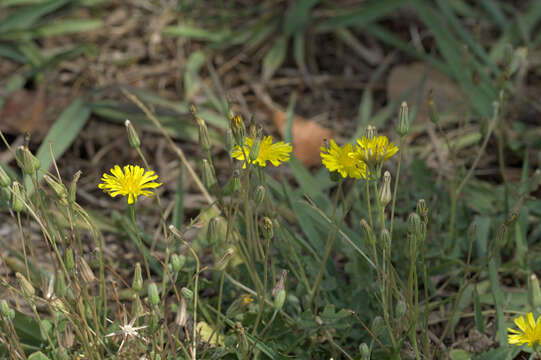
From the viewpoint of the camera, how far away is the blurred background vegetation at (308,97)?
184 cm

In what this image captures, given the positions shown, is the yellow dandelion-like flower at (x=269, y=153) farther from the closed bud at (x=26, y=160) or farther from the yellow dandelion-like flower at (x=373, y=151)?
the closed bud at (x=26, y=160)

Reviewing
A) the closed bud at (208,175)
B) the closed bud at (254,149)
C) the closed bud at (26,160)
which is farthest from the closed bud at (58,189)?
the closed bud at (254,149)

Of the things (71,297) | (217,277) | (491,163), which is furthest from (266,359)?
(491,163)

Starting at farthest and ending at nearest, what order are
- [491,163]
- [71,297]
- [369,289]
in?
[491,163]
[369,289]
[71,297]

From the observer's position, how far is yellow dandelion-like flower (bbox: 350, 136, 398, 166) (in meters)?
1.20

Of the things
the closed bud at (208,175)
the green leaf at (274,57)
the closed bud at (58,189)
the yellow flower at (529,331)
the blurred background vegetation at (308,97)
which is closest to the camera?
the yellow flower at (529,331)

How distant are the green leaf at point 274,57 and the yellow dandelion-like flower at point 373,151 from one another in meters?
1.52

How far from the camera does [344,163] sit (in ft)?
4.25

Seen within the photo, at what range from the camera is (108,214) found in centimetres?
219

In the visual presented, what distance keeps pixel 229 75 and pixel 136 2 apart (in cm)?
67

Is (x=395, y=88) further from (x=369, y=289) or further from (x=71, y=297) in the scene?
(x=71, y=297)

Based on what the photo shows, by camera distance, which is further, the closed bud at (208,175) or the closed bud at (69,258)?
the closed bud at (208,175)

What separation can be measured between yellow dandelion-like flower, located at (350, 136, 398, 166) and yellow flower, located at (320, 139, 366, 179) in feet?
0.07

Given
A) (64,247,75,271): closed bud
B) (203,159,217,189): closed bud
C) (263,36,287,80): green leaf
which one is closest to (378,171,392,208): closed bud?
(203,159,217,189): closed bud
